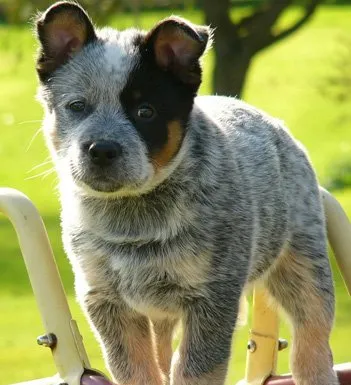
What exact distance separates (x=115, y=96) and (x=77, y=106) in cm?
13

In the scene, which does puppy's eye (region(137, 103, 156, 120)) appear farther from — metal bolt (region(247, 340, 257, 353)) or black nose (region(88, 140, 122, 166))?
metal bolt (region(247, 340, 257, 353))

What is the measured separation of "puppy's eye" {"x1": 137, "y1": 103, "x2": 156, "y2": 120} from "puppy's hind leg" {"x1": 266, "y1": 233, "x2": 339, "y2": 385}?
2.74 feet

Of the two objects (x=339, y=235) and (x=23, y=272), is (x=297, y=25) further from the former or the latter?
(x=339, y=235)

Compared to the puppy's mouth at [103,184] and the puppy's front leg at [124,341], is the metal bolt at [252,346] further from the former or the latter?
the puppy's mouth at [103,184]

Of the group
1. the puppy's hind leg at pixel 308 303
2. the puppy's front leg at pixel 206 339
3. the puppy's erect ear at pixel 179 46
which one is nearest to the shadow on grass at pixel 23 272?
the puppy's hind leg at pixel 308 303

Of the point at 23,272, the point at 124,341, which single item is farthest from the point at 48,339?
the point at 23,272

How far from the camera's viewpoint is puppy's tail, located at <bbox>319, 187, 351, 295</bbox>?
4.45m

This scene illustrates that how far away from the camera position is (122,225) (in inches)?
144

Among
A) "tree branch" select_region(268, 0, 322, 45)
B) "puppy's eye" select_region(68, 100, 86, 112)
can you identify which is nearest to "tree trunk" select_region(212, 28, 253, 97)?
"tree branch" select_region(268, 0, 322, 45)

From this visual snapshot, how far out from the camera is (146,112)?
350 cm

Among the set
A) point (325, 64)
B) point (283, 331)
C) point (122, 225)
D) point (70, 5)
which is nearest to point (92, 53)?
point (70, 5)

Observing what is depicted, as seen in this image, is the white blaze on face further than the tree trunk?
No

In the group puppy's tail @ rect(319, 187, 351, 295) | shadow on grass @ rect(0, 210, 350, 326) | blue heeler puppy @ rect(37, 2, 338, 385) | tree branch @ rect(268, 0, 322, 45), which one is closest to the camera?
blue heeler puppy @ rect(37, 2, 338, 385)

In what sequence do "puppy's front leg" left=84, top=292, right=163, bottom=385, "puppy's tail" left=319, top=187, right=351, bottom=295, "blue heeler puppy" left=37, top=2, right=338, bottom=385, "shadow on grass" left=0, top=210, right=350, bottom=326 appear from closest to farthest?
"blue heeler puppy" left=37, top=2, right=338, bottom=385 → "puppy's front leg" left=84, top=292, right=163, bottom=385 → "puppy's tail" left=319, top=187, right=351, bottom=295 → "shadow on grass" left=0, top=210, right=350, bottom=326
